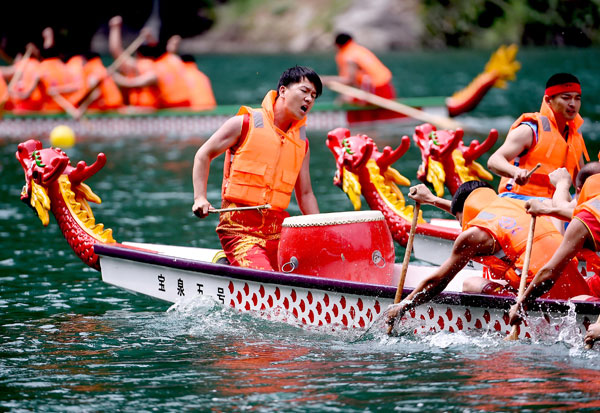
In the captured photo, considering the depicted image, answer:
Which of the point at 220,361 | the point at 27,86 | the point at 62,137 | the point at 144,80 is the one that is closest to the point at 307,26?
the point at 27,86

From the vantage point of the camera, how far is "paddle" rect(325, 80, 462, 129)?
1833 cm

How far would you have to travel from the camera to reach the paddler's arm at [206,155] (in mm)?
7488

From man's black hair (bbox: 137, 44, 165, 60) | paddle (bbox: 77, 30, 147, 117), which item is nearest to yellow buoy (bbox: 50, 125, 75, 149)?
paddle (bbox: 77, 30, 147, 117)

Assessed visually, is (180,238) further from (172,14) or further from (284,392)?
(172,14)

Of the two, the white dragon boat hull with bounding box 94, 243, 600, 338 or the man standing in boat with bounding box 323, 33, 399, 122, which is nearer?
the white dragon boat hull with bounding box 94, 243, 600, 338

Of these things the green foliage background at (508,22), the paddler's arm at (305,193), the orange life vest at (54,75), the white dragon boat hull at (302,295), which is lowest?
the white dragon boat hull at (302,295)

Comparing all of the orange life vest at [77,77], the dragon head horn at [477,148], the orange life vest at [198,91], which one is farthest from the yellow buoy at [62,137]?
the dragon head horn at [477,148]

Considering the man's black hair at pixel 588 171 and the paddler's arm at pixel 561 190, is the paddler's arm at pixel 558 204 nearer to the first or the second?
the paddler's arm at pixel 561 190

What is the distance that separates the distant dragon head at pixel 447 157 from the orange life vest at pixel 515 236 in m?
3.20

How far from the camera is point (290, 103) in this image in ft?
25.0

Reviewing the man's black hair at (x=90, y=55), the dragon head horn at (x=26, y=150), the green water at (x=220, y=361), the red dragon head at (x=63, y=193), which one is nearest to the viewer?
the green water at (x=220, y=361)

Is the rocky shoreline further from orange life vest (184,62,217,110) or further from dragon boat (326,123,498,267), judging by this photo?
dragon boat (326,123,498,267)

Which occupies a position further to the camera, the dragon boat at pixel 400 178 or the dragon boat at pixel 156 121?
the dragon boat at pixel 156 121

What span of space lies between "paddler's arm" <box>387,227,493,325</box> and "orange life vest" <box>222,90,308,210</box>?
1.52 m
